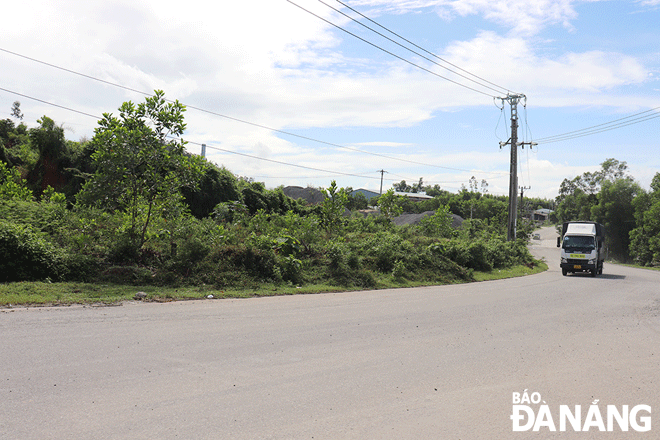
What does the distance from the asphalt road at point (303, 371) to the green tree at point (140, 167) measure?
492 cm

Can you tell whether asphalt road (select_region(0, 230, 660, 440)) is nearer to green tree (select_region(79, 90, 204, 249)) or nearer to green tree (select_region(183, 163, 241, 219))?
green tree (select_region(79, 90, 204, 249))

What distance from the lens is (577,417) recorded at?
4926 mm

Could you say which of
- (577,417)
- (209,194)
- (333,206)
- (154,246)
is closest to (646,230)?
(333,206)

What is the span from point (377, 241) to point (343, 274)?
15.1 ft

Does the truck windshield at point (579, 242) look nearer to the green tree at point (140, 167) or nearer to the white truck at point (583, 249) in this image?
the white truck at point (583, 249)

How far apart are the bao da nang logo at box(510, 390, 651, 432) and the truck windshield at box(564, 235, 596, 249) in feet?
77.3

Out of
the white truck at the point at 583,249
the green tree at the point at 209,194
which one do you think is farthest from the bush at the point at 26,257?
the white truck at the point at 583,249

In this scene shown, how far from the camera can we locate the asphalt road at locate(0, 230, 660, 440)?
441cm

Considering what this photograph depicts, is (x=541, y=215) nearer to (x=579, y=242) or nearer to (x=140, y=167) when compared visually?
(x=579, y=242)

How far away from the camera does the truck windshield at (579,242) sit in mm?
26152

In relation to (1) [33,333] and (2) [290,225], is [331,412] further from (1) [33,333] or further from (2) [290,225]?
(2) [290,225]

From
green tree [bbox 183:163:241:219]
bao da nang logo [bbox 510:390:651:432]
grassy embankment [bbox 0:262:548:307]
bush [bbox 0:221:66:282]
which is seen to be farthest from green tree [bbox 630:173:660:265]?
bush [bbox 0:221:66:282]

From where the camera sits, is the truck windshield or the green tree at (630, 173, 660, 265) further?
the green tree at (630, 173, 660, 265)

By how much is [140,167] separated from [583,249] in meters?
A: 24.0
